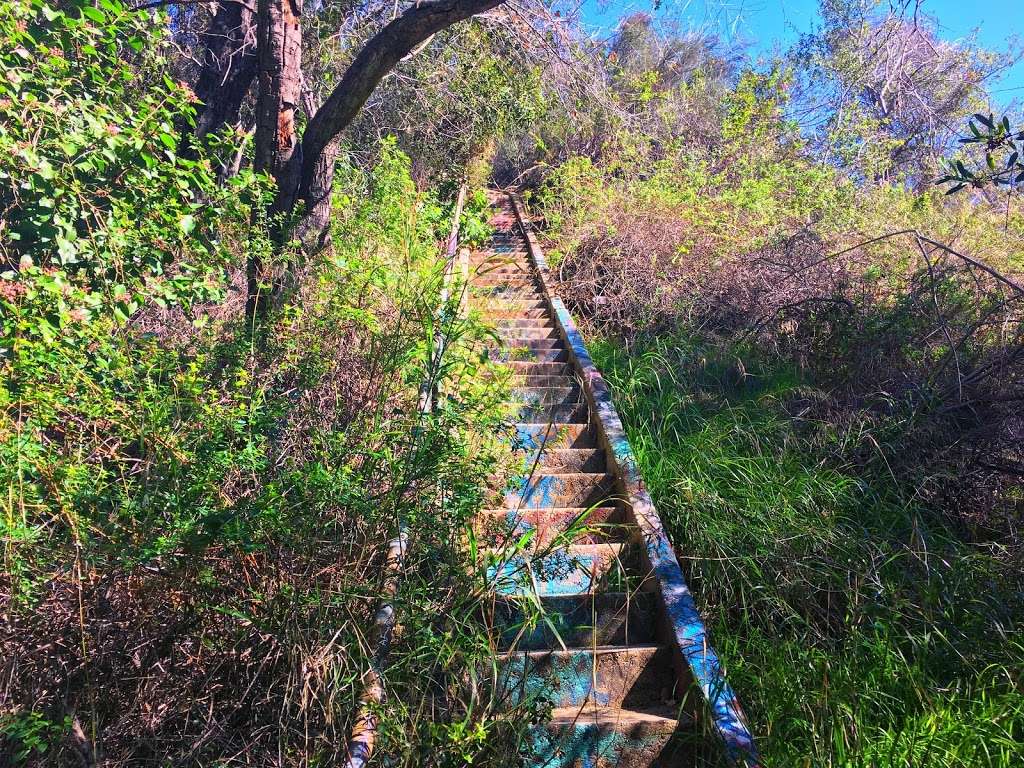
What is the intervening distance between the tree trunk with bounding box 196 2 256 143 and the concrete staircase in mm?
5138

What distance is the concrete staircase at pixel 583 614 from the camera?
11.0ft

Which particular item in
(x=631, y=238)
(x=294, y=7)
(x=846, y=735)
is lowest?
(x=846, y=735)

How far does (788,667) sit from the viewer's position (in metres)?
3.52

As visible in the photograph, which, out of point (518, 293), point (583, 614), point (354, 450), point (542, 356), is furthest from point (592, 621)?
point (518, 293)

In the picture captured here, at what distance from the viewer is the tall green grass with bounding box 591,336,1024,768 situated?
3.07 metres

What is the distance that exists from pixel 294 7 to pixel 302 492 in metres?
4.56

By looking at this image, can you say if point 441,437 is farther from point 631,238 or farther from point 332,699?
point 631,238

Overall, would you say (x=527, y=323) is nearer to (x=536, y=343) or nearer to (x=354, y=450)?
(x=536, y=343)

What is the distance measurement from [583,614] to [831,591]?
150 cm

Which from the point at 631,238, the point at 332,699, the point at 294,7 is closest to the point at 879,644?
the point at 332,699

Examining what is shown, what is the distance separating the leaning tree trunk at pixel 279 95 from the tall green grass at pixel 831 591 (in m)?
3.76

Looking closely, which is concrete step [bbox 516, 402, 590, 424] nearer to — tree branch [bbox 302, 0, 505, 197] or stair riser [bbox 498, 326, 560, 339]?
stair riser [bbox 498, 326, 560, 339]

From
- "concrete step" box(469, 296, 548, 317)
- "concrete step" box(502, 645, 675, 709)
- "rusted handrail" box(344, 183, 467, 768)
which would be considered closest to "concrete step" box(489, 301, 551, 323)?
"concrete step" box(469, 296, 548, 317)

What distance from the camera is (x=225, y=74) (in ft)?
Result: 25.5
